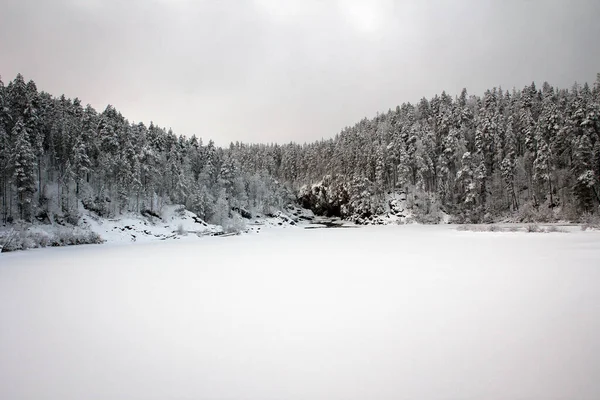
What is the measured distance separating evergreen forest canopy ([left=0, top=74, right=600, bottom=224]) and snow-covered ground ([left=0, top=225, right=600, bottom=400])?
43477 mm

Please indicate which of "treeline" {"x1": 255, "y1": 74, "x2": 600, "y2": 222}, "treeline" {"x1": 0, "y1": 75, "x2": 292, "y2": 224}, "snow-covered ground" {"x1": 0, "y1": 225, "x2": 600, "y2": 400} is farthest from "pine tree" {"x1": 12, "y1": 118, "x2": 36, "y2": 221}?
"treeline" {"x1": 255, "y1": 74, "x2": 600, "y2": 222}

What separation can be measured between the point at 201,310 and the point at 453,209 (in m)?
69.2

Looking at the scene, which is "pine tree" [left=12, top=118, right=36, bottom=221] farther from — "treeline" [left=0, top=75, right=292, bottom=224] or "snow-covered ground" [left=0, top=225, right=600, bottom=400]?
"snow-covered ground" [left=0, top=225, right=600, bottom=400]

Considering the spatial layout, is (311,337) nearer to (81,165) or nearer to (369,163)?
(81,165)

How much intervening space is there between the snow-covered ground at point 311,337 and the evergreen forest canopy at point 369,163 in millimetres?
43477

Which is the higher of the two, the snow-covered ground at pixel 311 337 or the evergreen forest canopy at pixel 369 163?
the evergreen forest canopy at pixel 369 163

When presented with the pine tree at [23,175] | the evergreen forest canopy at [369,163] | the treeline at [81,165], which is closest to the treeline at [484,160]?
the evergreen forest canopy at [369,163]

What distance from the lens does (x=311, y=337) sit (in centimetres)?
646

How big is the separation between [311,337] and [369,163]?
8895 cm

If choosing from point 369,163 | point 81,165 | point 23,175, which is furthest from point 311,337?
point 369,163

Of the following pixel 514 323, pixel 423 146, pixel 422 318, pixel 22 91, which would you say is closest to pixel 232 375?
pixel 422 318

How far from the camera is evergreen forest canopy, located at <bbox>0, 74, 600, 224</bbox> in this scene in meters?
46.1

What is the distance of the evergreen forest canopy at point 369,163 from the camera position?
46.1 metres

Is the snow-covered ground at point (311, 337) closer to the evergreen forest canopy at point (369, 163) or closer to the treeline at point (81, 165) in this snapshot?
the treeline at point (81, 165)
